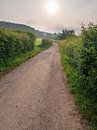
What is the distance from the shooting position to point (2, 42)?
21.3 m

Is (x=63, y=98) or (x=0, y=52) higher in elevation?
(x=0, y=52)

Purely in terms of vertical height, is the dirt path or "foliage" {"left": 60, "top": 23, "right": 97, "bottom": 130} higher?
"foliage" {"left": 60, "top": 23, "right": 97, "bottom": 130}

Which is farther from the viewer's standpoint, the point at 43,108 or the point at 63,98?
the point at 63,98

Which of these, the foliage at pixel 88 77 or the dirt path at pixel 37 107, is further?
the foliage at pixel 88 77

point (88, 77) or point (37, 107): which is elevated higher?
point (88, 77)

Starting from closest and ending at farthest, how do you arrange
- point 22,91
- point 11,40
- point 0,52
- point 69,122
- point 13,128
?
point 13,128 < point 69,122 < point 22,91 < point 0,52 < point 11,40

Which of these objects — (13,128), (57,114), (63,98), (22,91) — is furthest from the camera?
(22,91)

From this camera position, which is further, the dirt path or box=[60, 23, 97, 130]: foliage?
box=[60, 23, 97, 130]: foliage

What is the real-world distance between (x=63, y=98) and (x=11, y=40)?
50.3 feet

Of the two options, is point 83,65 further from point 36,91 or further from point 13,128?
point 13,128

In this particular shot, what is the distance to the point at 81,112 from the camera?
9.32 meters

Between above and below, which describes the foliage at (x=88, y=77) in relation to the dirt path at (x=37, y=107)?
above

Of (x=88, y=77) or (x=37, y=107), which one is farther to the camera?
(x=88, y=77)

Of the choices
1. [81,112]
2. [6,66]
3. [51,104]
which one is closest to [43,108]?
[51,104]
